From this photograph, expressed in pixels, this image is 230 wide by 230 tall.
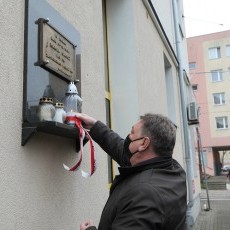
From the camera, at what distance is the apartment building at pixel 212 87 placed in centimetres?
3650

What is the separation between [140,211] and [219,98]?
120ft

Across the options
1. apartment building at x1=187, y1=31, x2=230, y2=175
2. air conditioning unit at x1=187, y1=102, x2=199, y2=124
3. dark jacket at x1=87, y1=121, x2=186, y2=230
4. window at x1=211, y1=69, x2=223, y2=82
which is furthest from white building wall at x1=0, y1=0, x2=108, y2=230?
window at x1=211, y1=69, x2=223, y2=82

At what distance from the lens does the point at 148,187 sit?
189cm

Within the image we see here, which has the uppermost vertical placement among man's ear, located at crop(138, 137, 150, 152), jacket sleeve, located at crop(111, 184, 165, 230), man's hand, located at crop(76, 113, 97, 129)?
man's hand, located at crop(76, 113, 97, 129)

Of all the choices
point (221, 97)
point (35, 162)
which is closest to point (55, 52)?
point (35, 162)

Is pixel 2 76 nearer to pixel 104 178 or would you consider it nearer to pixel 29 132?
pixel 29 132

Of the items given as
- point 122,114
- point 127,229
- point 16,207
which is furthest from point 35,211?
point 122,114

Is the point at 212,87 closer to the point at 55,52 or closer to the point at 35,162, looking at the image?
the point at 55,52

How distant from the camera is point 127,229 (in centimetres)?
177

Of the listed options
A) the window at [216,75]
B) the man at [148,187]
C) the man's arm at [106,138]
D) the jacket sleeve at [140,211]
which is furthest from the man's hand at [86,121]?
the window at [216,75]

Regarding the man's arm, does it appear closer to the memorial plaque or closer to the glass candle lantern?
the glass candle lantern

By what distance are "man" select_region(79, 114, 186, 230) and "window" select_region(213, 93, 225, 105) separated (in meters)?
35.7

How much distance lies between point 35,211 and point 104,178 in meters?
1.25

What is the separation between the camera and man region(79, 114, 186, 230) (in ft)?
5.95
